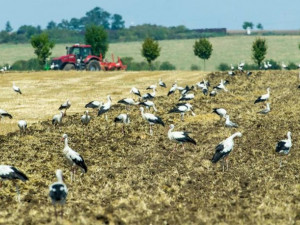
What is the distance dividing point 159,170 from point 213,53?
424ft

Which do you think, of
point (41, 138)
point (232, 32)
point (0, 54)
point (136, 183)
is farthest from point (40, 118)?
point (232, 32)

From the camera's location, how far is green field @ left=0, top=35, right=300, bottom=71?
447ft

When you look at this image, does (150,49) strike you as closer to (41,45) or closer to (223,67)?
(41,45)

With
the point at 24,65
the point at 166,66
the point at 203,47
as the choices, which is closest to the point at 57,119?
the point at 203,47

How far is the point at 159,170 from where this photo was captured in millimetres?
21609

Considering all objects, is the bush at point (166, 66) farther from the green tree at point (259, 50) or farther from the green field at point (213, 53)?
the green tree at point (259, 50)

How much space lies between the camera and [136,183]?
19.5 metres

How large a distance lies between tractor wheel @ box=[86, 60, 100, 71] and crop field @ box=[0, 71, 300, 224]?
3668 cm

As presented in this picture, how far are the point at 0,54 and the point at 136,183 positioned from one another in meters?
Answer: 142

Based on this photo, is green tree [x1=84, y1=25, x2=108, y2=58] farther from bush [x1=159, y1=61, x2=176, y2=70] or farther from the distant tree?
bush [x1=159, y1=61, x2=176, y2=70]

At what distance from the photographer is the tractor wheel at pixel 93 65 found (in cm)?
8006

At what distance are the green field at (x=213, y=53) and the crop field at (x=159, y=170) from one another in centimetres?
9422

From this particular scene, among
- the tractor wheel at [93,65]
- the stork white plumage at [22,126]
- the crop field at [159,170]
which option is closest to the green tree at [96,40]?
the tractor wheel at [93,65]

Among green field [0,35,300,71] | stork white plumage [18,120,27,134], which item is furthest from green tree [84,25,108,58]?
stork white plumage [18,120,27,134]
